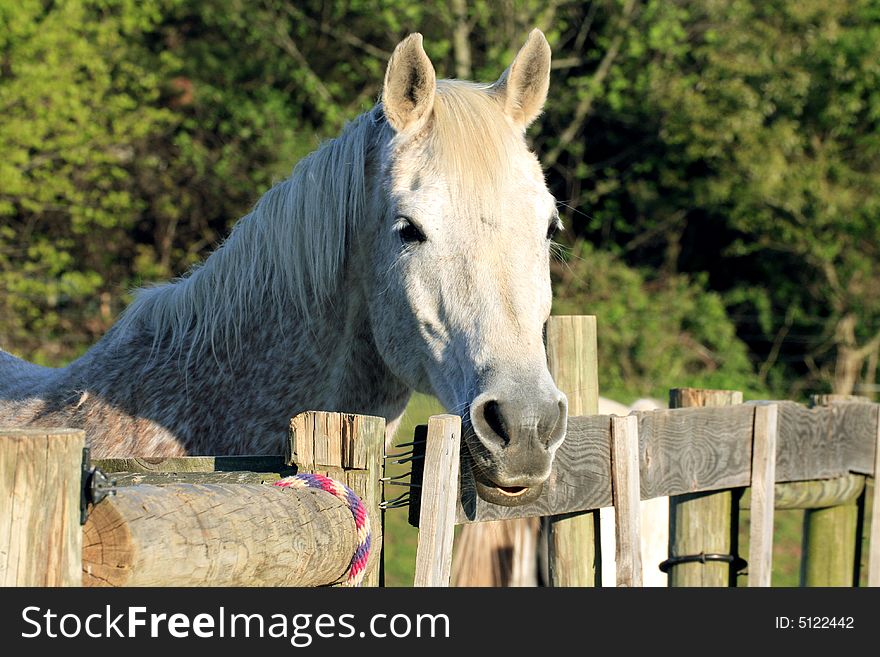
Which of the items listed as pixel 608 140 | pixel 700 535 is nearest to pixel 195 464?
pixel 700 535


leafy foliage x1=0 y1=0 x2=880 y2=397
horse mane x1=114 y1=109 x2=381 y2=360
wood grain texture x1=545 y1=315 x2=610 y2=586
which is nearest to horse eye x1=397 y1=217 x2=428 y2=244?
horse mane x1=114 y1=109 x2=381 y2=360

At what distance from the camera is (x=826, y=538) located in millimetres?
4340

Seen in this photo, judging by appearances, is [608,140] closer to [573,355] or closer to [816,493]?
[816,493]

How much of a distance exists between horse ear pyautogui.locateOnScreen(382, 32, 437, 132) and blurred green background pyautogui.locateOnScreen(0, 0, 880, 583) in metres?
10.8

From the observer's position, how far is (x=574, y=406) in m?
3.28

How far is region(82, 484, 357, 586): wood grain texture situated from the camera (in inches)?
59.9

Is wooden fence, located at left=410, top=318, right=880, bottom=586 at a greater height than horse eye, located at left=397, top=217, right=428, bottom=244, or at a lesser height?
lesser

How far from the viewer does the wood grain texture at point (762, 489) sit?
355 centimetres

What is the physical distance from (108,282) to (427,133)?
1276 centimetres

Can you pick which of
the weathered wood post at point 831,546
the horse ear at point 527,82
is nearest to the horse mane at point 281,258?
the horse ear at point 527,82

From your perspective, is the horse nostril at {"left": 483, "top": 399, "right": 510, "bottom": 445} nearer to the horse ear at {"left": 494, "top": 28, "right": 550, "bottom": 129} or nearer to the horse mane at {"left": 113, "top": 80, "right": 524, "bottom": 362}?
the horse mane at {"left": 113, "top": 80, "right": 524, "bottom": 362}

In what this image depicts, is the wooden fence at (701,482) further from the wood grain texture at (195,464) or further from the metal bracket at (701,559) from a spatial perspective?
the wood grain texture at (195,464)
